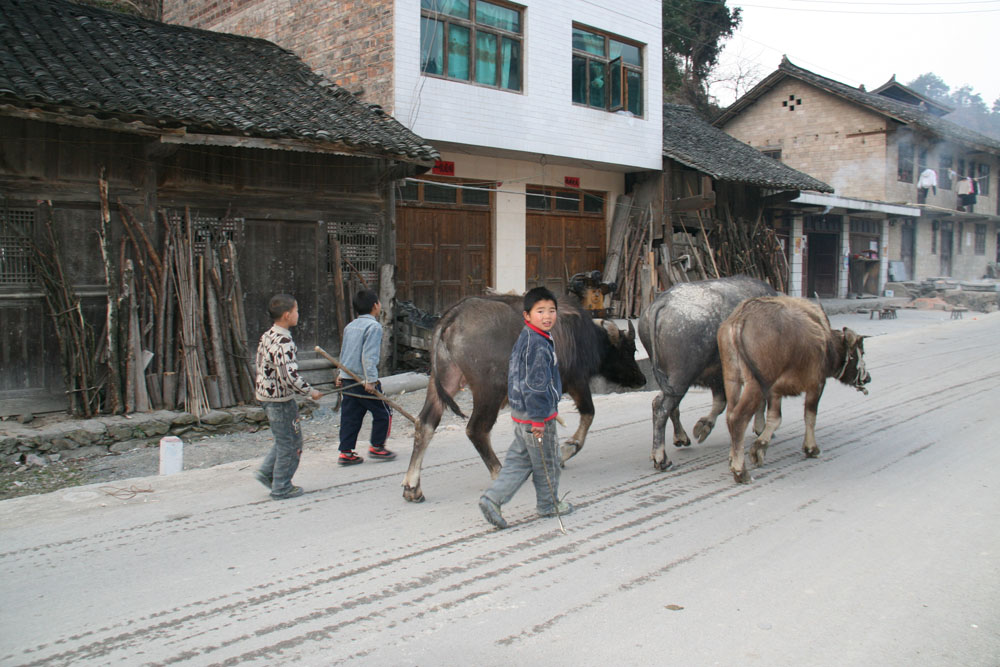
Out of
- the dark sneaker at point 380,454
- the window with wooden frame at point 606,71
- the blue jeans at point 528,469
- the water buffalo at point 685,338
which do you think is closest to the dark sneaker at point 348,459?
the dark sneaker at point 380,454

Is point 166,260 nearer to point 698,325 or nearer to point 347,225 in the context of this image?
point 347,225

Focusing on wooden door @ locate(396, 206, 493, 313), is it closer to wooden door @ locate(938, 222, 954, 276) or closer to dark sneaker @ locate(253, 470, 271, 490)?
dark sneaker @ locate(253, 470, 271, 490)

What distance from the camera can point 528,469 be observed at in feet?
16.3

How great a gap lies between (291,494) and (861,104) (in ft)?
100

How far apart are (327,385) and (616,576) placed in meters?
7.58

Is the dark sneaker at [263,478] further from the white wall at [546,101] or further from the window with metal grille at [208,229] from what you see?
the white wall at [546,101]

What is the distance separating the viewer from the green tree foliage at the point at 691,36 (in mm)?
28625

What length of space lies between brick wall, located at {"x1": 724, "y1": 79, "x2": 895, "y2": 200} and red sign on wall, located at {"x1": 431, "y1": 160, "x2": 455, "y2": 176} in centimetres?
2212

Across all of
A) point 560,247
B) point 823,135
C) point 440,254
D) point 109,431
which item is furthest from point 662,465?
point 823,135

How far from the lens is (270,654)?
3229 millimetres

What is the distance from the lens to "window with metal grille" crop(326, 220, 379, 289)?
11117 millimetres

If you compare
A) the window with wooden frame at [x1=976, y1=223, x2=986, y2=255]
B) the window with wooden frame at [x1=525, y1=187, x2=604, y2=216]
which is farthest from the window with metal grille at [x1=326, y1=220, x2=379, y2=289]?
the window with wooden frame at [x1=976, y1=223, x2=986, y2=255]

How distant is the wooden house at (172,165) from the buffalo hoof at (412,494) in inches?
189

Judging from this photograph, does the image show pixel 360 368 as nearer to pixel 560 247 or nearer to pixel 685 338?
pixel 685 338
